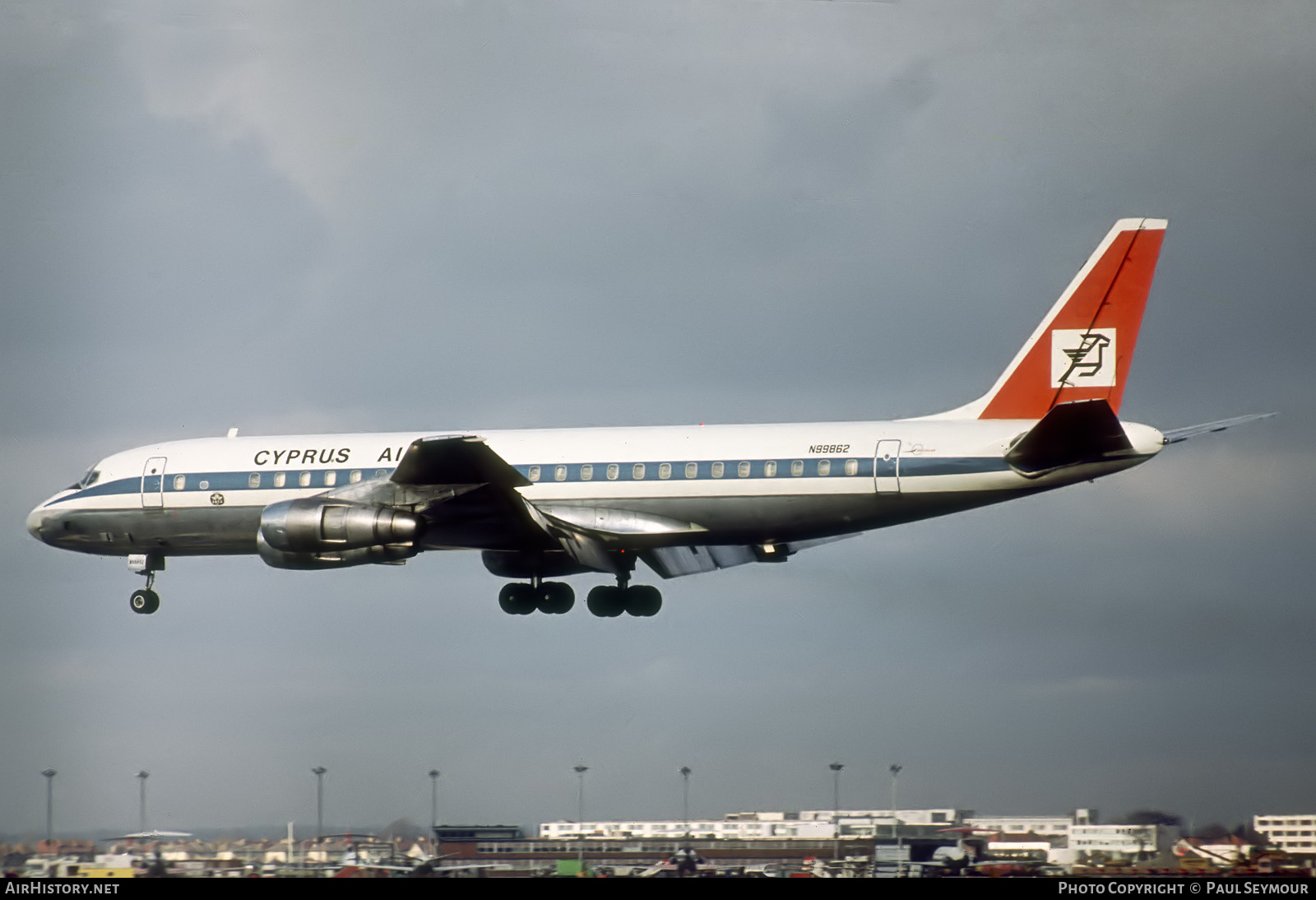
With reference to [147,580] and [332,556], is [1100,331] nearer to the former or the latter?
[332,556]

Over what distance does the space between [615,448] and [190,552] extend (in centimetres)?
1201

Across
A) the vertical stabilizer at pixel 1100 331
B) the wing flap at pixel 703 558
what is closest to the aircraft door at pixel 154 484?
the wing flap at pixel 703 558

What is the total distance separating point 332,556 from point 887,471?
506 inches

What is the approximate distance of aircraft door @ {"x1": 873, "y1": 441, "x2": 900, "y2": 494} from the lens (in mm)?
37688

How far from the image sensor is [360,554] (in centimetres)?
4156

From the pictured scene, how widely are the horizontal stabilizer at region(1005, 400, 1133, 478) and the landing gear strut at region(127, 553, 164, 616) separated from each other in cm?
2217

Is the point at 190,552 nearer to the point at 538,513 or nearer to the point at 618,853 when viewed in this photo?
the point at 538,513

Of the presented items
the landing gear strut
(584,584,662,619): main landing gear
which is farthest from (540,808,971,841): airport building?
the landing gear strut

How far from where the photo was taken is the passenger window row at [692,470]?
38219 millimetres

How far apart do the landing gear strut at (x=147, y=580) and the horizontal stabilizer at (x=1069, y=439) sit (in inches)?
873

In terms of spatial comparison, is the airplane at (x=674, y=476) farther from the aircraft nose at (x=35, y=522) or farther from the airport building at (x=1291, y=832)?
the airport building at (x=1291, y=832)

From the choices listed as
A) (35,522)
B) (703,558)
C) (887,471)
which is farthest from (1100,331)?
(35,522)

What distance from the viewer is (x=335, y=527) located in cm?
3994
